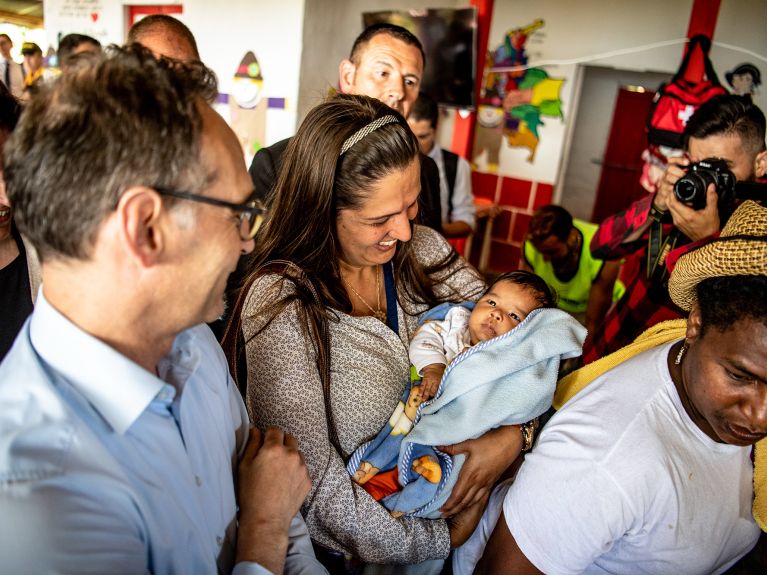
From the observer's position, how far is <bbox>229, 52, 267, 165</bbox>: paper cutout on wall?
4660 mm

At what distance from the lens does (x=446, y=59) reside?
5305 mm

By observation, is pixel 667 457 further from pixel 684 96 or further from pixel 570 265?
pixel 684 96

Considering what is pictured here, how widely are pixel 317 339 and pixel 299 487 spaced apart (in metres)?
0.42

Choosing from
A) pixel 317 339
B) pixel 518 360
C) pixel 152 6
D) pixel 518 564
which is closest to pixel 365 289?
pixel 317 339

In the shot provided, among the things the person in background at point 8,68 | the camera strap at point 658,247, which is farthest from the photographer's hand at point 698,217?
the person in background at point 8,68

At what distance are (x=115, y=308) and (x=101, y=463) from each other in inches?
9.7

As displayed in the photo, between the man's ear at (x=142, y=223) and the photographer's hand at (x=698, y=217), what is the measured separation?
78.1 inches

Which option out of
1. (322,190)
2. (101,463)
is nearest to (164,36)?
(322,190)

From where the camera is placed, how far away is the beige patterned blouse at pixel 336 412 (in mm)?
1437

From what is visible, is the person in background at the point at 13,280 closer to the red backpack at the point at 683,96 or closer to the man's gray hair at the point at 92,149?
the man's gray hair at the point at 92,149

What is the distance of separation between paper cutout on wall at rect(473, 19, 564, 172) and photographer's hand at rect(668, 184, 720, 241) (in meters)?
4.10

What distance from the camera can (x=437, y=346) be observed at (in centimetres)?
177

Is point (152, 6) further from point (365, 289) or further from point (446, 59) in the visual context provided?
point (365, 289)

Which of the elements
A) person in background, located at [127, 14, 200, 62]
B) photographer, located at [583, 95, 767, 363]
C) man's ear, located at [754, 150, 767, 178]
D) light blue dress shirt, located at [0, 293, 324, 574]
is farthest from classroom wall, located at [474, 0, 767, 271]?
light blue dress shirt, located at [0, 293, 324, 574]
